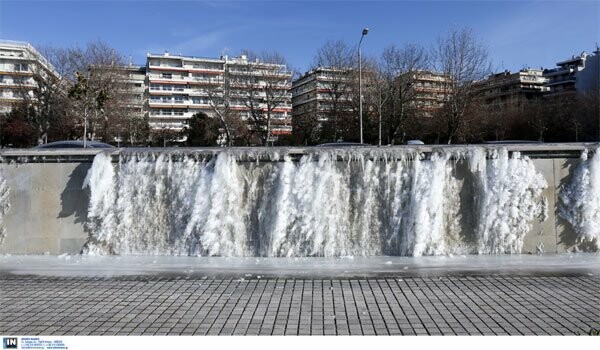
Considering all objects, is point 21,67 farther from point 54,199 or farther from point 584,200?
point 584,200

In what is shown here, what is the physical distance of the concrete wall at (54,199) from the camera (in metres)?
9.59

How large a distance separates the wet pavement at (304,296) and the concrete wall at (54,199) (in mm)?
859

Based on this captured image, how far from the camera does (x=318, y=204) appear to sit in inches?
373

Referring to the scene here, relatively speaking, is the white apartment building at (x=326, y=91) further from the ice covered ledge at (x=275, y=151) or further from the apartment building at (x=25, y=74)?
the ice covered ledge at (x=275, y=151)

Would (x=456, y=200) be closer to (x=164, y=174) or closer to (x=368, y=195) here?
(x=368, y=195)

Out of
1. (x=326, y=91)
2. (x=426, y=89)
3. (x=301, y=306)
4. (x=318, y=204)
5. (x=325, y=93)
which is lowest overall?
(x=301, y=306)

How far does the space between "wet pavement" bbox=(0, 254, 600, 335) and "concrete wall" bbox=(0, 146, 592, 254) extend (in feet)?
2.82

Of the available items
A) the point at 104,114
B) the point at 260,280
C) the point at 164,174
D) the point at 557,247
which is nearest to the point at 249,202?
the point at 164,174

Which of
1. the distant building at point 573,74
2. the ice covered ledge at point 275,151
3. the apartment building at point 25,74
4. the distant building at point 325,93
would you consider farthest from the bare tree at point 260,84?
the distant building at point 573,74

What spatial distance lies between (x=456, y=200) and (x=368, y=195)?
5.68 ft

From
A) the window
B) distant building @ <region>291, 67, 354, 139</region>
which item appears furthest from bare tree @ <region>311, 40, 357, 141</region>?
the window

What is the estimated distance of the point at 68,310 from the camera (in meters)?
5.57

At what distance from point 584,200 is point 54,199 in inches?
412

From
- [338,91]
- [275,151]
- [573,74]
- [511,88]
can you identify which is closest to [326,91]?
[338,91]
